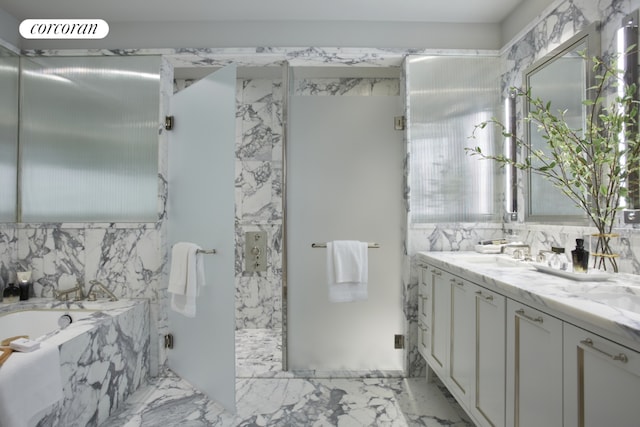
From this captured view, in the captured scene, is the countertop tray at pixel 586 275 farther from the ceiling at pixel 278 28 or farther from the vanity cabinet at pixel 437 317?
the ceiling at pixel 278 28

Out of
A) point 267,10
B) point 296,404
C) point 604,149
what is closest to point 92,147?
point 267,10

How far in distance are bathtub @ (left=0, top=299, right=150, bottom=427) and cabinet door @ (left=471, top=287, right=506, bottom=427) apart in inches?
75.2

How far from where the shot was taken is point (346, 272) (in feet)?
7.44

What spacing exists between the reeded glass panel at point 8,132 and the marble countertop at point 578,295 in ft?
9.91

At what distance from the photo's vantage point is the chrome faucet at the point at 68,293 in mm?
2316

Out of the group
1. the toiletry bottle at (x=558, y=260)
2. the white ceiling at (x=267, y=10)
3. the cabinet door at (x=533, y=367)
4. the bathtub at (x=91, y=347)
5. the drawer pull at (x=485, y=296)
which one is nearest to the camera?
the cabinet door at (x=533, y=367)

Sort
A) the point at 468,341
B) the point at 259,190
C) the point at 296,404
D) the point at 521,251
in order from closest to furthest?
the point at 468,341 → the point at 521,251 → the point at 296,404 → the point at 259,190

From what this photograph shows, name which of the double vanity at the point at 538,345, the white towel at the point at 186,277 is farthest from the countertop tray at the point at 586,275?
the white towel at the point at 186,277

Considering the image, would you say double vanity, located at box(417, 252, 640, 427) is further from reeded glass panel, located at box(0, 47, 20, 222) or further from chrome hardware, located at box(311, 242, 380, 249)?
reeded glass panel, located at box(0, 47, 20, 222)

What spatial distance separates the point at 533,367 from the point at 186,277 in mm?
1877

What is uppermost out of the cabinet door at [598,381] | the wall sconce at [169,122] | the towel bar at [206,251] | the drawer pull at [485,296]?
the wall sconce at [169,122]

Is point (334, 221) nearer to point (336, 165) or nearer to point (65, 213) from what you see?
point (336, 165)

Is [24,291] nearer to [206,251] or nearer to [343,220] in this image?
[206,251]

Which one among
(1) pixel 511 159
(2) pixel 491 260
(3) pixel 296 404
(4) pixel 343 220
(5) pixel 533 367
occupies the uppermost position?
(1) pixel 511 159
